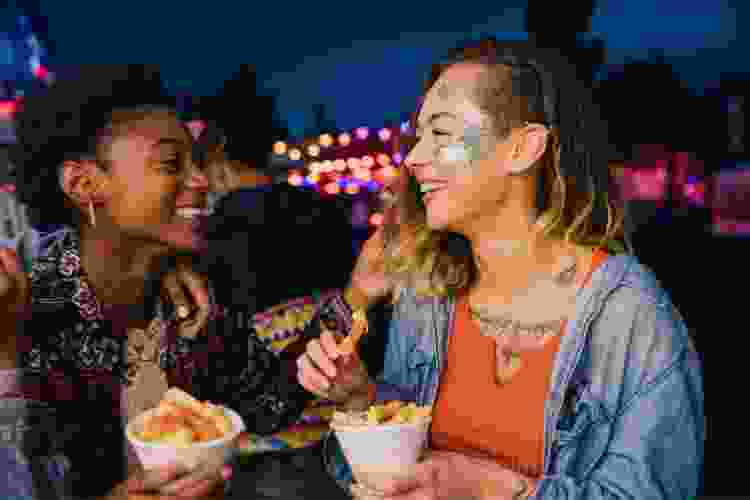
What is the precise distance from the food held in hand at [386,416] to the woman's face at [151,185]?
2.73 ft

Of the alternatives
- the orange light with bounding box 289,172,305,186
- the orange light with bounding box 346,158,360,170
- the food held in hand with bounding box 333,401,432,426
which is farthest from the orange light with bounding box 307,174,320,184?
the food held in hand with bounding box 333,401,432,426

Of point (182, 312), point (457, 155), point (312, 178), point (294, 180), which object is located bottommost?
point (182, 312)

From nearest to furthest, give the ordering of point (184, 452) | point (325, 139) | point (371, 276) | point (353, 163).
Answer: point (184, 452) → point (371, 276) → point (325, 139) → point (353, 163)

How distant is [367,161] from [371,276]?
794cm

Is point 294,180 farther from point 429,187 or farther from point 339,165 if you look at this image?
point 339,165

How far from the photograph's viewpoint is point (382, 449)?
1598 mm

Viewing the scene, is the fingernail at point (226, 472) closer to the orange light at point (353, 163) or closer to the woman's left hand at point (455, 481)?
the woman's left hand at point (455, 481)

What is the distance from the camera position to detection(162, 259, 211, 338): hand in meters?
2.35

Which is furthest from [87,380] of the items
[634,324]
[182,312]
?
[634,324]

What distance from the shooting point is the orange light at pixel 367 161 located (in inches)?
391

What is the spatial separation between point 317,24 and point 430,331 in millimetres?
2218

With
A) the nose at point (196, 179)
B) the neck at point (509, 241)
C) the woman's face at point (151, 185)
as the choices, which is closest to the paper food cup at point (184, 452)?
the woman's face at point (151, 185)

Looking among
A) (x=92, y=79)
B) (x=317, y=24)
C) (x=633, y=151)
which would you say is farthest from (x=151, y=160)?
(x=633, y=151)

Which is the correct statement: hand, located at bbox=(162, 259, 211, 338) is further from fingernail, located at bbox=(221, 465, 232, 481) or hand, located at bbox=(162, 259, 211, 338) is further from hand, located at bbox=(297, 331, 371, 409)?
fingernail, located at bbox=(221, 465, 232, 481)
